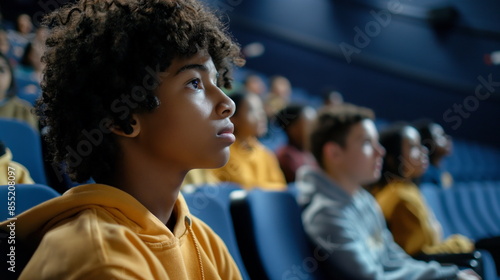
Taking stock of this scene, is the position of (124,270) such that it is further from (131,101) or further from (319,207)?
(319,207)

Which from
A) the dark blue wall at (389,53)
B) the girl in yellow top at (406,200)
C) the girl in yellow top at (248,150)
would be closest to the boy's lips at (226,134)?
the girl in yellow top at (406,200)

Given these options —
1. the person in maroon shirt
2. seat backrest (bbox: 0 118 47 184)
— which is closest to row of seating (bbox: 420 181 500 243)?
the person in maroon shirt

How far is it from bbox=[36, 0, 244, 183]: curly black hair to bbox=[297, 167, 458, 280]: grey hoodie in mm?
454

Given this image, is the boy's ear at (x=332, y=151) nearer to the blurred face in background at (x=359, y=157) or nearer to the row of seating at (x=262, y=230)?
the blurred face in background at (x=359, y=157)

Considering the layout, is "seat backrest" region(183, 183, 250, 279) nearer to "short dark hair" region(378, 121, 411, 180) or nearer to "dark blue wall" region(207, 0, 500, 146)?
"short dark hair" region(378, 121, 411, 180)

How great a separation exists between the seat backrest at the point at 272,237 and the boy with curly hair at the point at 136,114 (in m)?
0.24

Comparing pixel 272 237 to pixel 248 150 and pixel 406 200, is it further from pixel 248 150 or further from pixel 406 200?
pixel 248 150

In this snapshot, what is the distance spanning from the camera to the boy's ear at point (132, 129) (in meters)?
0.44

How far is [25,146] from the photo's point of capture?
734 mm

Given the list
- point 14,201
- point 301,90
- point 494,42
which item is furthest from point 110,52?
point 301,90

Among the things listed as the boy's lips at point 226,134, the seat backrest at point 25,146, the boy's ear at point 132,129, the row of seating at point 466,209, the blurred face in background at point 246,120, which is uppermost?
the boy's lips at point 226,134

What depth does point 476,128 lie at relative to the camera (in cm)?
329

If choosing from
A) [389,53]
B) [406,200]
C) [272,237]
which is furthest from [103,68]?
[389,53]

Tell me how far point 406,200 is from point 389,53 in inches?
105
